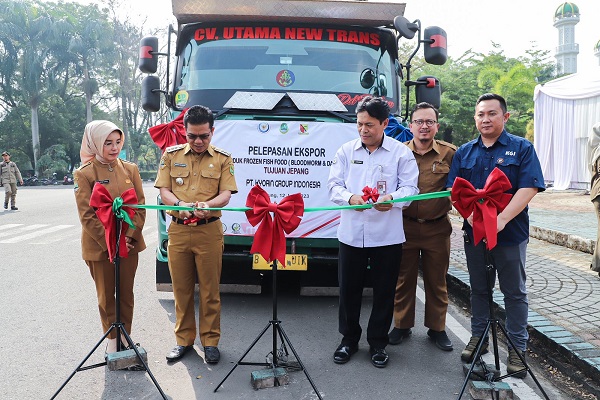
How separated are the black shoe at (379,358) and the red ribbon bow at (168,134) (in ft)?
8.24

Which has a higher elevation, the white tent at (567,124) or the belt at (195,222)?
the white tent at (567,124)

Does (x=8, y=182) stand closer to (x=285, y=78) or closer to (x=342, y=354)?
(x=285, y=78)

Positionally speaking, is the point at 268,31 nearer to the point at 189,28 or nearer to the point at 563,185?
the point at 189,28

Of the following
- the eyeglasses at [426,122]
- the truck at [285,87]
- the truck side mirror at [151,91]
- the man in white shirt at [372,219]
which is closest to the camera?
the man in white shirt at [372,219]

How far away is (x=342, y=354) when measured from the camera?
12.7ft

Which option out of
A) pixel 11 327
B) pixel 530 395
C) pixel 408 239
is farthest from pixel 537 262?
pixel 11 327

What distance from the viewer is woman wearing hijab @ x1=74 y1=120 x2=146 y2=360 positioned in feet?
11.9

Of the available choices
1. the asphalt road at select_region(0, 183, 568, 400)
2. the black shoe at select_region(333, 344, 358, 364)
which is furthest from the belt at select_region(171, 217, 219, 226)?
the black shoe at select_region(333, 344, 358, 364)

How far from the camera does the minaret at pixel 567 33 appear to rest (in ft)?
314

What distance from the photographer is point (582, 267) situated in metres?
6.48

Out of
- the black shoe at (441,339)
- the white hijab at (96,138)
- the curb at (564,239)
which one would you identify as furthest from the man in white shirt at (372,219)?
the curb at (564,239)

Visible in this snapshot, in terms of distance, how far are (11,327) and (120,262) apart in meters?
1.71

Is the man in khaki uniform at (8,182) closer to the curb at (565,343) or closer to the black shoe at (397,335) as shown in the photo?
the black shoe at (397,335)

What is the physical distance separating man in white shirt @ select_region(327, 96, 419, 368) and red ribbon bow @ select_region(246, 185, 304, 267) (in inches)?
18.2
